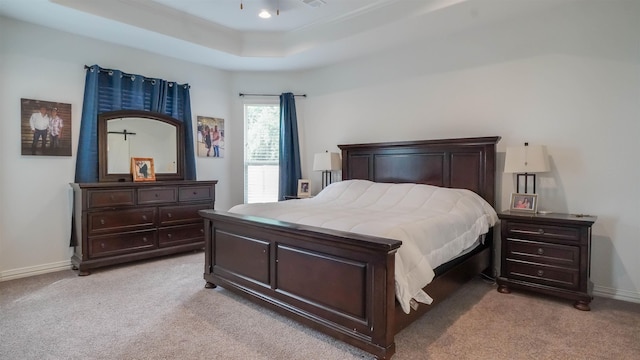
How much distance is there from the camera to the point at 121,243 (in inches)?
152

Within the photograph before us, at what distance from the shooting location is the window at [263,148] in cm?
543

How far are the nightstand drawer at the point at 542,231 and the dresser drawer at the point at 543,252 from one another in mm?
58

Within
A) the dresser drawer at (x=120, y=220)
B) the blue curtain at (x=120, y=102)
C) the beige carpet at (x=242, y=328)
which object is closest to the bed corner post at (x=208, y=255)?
the beige carpet at (x=242, y=328)

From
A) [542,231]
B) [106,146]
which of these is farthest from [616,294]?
[106,146]

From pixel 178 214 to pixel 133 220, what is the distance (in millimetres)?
527

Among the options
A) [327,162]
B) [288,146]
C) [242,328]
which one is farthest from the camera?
[288,146]

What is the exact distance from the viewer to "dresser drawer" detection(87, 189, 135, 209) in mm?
3658

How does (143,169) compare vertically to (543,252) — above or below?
above

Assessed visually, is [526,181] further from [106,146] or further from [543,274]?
[106,146]

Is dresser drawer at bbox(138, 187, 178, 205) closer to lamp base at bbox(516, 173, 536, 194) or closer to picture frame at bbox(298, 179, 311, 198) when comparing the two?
picture frame at bbox(298, 179, 311, 198)

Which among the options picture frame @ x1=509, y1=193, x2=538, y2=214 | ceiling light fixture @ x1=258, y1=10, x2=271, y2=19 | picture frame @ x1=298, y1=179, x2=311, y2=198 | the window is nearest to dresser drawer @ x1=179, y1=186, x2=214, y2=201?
the window

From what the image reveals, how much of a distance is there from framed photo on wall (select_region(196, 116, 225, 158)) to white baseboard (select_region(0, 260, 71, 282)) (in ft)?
6.89

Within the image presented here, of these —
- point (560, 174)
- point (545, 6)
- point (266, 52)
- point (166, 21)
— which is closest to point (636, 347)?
point (560, 174)

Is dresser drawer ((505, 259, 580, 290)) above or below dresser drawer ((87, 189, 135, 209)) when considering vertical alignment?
below
